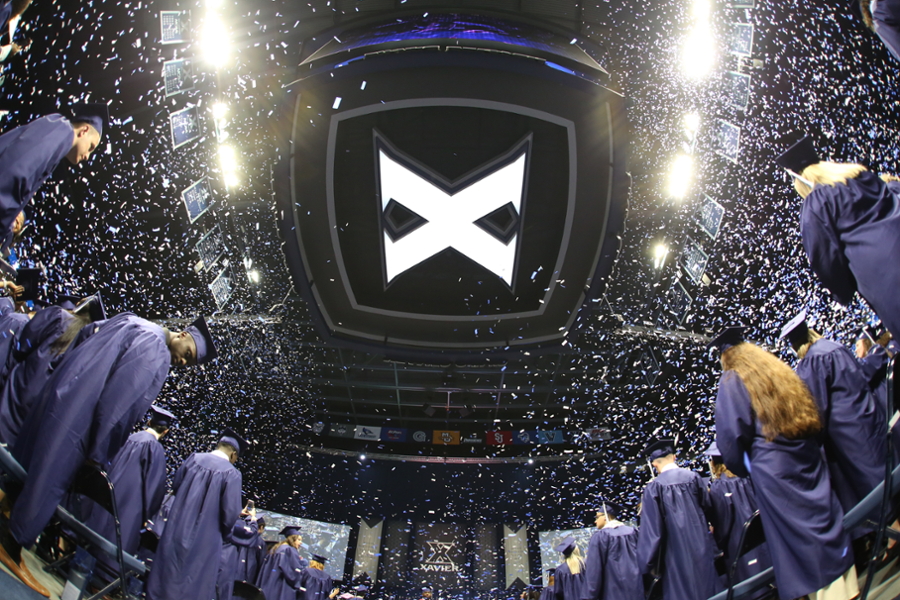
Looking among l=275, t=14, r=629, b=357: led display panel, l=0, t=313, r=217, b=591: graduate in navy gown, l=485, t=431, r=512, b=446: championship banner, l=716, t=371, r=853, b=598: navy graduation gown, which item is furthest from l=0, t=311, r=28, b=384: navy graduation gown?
l=485, t=431, r=512, b=446: championship banner

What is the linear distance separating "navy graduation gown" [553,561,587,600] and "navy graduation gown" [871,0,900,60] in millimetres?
4283

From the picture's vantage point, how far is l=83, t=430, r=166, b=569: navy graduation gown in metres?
1.89

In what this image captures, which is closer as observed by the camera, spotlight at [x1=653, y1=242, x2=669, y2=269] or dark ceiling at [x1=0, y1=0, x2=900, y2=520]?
dark ceiling at [x1=0, y1=0, x2=900, y2=520]

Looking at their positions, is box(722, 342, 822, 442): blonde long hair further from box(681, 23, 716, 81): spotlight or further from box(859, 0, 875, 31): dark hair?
box(681, 23, 716, 81): spotlight

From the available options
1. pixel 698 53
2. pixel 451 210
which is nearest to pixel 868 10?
pixel 698 53

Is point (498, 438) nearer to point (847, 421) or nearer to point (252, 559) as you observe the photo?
point (252, 559)

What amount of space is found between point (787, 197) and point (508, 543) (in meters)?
8.52

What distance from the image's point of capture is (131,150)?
2.88m

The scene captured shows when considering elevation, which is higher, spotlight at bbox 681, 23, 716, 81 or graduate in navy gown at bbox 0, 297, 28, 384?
spotlight at bbox 681, 23, 716, 81

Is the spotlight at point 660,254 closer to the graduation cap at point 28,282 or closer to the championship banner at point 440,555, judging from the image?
the graduation cap at point 28,282

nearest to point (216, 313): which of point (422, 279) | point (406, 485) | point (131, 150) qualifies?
point (131, 150)

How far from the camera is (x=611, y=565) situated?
9.14 ft

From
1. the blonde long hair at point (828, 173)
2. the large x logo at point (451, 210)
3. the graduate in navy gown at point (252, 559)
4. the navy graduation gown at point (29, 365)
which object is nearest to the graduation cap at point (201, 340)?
the navy graduation gown at point (29, 365)

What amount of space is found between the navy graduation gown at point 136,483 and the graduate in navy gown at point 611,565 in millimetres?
2663
